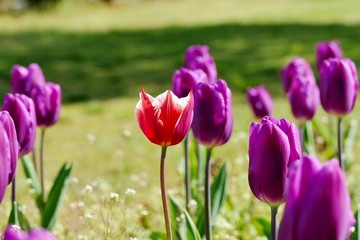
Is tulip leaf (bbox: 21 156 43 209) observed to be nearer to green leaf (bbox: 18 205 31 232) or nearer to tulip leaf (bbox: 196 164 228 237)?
green leaf (bbox: 18 205 31 232)

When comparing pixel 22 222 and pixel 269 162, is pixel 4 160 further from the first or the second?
pixel 22 222

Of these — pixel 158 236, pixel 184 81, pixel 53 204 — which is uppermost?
pixel 184 81

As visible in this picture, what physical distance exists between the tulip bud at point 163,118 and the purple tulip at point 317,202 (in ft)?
2.11

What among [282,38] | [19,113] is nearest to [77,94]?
[282,38]

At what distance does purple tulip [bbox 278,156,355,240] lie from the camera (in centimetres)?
118

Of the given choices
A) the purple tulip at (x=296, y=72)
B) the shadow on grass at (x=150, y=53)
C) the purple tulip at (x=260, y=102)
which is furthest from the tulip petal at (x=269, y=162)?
the shadow on grass at (x=150, y=53)

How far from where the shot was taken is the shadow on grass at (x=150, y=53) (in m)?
8.36

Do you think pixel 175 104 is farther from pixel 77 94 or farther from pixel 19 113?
pixel 77 94

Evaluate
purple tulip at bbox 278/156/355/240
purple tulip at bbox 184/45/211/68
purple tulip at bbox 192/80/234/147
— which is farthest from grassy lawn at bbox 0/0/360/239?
purple tulip at bbox 278/156/355/240

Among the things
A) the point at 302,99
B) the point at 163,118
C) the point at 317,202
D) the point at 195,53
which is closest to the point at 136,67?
the point at 195,53

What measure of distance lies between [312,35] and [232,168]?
579 centimetres

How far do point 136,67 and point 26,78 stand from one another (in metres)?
6.09

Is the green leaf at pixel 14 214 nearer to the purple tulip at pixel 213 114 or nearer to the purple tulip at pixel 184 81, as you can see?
the purple tulip at pixel 213 114

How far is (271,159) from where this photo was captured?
1.74 m
